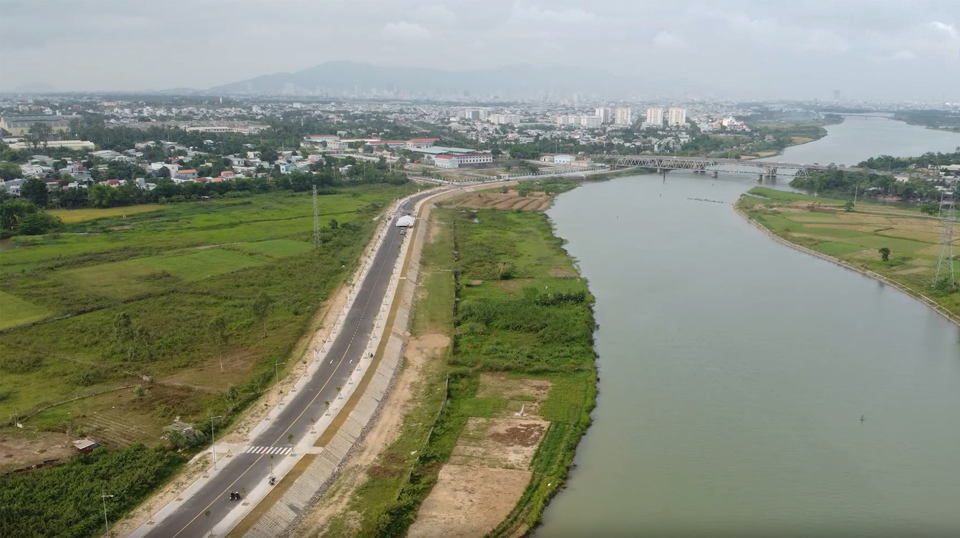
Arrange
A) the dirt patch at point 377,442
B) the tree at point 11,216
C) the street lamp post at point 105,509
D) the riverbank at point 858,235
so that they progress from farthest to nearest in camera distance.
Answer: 1. the tree at point 11,216
2. the riverbank at point 858,235
3. the dirt patch at point 377,442
4. the street lamp post at point 105,509

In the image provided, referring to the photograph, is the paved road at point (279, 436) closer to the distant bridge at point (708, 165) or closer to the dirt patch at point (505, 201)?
the dirt patch at point (505, 201)

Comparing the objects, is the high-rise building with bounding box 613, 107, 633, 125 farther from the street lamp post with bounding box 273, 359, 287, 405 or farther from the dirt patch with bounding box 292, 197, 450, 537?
the street lamp post with bounding box 273, 359, 287, 405

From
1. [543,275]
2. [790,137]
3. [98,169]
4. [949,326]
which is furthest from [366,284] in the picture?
[790,137]

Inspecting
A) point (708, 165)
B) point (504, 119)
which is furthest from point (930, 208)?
point (504, 119)

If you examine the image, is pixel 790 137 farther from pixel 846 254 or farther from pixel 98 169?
pixel 98 169

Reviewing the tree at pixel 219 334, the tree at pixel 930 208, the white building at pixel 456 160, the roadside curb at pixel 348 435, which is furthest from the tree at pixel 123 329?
the white building at pixel 456 160

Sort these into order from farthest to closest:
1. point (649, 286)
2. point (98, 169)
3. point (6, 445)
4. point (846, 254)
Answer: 1. point (98, 169)
2. point (846, 254)
3. point (649, 286)
4. point (6, 445)
